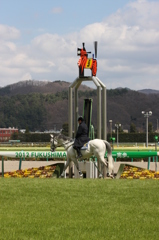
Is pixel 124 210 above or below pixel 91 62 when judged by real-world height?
below

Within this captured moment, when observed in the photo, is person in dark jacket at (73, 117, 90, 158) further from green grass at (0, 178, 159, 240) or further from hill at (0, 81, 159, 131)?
hill at (0, 81, 159, 131)

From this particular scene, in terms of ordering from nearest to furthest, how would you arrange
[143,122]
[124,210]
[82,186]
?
[124,210]
[82,186]
[143,122]

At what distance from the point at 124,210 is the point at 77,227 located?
150cm

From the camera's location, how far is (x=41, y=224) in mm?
7258

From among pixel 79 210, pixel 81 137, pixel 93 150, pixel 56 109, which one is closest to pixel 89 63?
pixel 81 137

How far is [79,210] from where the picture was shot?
8367 millimetres

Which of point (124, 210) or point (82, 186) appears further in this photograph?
point (82, 186)

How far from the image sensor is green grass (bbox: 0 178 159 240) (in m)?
6.75

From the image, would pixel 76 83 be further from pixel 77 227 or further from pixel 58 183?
pixel 77 227

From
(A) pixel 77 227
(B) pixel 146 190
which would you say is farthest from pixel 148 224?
(B) pixel 146 190

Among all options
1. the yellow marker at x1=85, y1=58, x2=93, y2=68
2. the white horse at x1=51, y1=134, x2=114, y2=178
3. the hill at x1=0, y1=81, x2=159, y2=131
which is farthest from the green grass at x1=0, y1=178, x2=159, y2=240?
the hill at x1=0, y1=81, x2=159, y2=131

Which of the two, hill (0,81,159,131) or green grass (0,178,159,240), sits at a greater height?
hill (0,81,159,131)

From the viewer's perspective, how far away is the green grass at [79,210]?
675 centimetres

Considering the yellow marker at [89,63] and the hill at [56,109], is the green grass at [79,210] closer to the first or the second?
the yellow marker at [89,63]
